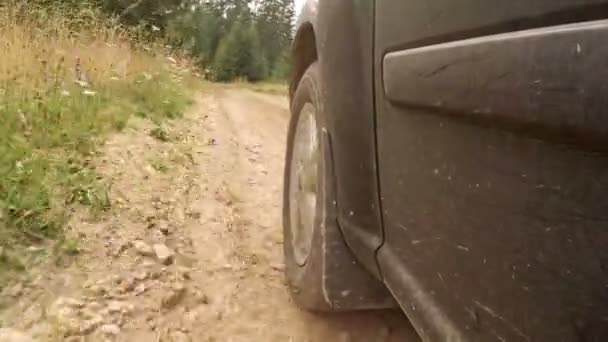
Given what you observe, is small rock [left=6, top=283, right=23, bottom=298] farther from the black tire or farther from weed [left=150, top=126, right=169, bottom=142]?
Result: weed [left=150, top=126, right=169, bottom=142]

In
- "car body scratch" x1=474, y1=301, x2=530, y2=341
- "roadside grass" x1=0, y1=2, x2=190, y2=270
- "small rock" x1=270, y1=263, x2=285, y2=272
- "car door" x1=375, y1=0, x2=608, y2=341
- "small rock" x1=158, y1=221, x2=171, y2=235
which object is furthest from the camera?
"small rock" x1=158, y1=221, x2=171, y2=235

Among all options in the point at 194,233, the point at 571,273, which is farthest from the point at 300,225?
the point at 571,273

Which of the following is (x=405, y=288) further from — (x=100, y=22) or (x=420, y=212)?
(x=100, y=22)

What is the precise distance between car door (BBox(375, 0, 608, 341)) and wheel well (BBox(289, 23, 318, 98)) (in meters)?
0.65

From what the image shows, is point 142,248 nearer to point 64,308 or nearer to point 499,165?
point 64,308

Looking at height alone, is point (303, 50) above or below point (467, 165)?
above

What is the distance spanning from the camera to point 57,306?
173 cm

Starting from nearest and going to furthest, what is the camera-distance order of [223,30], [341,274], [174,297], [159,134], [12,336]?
[341,274] → [12,336] → [174,297] → [159,134] → [223,30]

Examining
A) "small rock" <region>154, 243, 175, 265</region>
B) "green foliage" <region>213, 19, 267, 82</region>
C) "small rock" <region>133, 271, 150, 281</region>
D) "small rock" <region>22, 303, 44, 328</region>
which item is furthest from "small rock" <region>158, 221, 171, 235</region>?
"green foliage" <region>213, 19, 267, 82</region>

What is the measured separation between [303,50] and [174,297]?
1.02 metres

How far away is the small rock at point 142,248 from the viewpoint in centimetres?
217

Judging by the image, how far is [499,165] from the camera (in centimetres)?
78

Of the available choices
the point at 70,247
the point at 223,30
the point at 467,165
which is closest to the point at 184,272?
the point at 70,247

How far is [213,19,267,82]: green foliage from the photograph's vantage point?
38.4 m
